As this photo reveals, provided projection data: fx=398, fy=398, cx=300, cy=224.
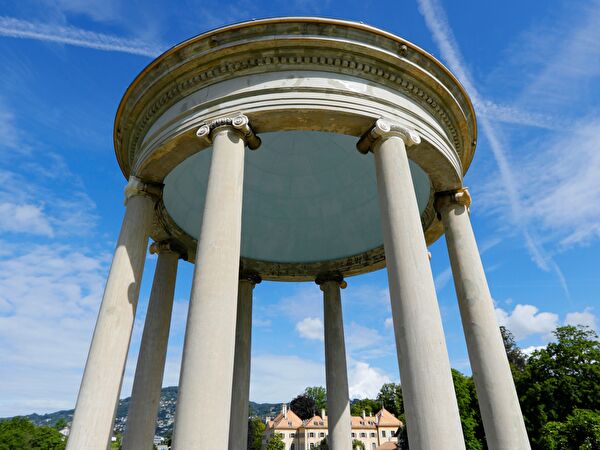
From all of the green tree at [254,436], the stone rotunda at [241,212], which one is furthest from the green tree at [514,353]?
the stone rotunda at [241,212]

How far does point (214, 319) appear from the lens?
52.0ft

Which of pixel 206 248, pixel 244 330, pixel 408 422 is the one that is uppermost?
pixel 244 330

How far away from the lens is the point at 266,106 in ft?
69.9

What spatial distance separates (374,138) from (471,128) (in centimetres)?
1082

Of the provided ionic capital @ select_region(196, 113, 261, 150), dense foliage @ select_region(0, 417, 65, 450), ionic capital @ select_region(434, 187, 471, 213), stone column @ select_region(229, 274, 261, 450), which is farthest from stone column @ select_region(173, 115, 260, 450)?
dense foliage @ select_region(0, 417, 65, 450)

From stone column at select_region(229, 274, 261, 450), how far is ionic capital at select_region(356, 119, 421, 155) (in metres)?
20.6

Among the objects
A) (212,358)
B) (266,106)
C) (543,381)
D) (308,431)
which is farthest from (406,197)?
(308,431)

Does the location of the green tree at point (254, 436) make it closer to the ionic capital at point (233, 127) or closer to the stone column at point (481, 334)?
the stone column at point (481, 334)

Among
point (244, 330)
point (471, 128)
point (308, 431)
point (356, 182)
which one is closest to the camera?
point (471, 128)

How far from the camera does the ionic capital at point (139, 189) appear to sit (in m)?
25.0

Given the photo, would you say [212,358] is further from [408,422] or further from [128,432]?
[128,432]

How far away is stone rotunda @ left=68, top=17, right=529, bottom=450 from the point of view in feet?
50.4

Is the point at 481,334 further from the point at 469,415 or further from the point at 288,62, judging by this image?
the point at 469,415

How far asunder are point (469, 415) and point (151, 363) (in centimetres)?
8324
